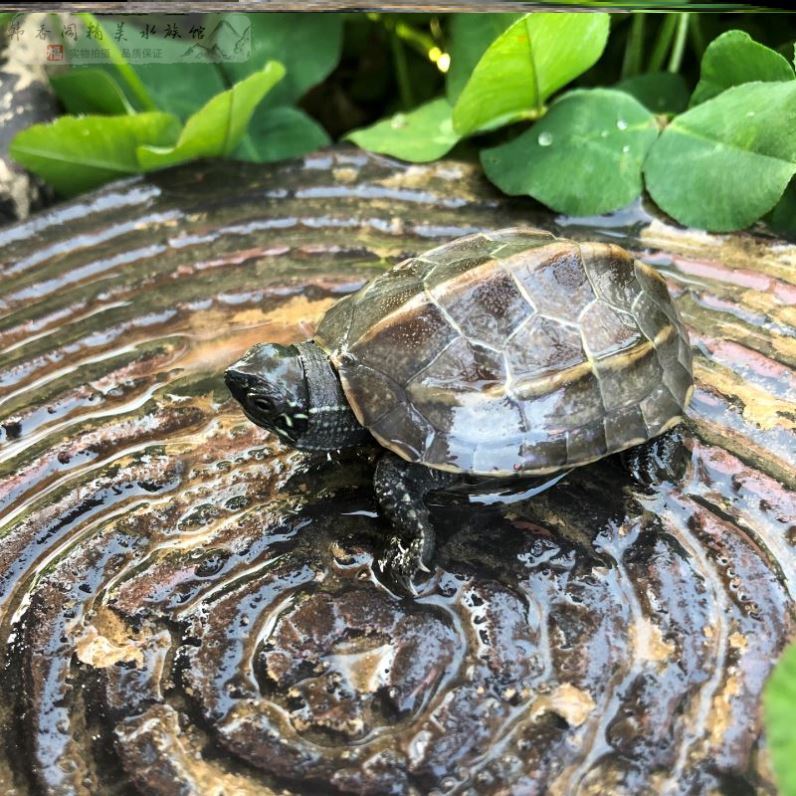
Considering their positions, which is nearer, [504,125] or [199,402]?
[199,402]

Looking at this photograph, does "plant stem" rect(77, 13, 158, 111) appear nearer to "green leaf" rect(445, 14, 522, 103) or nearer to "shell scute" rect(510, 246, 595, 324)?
"green leaf" rect(445, 14, 522, 103)

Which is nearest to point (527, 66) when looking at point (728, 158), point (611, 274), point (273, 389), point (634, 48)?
point (728, 158)

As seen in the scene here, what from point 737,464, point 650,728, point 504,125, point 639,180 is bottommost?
point 650,728

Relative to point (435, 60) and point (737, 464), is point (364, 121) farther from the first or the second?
point (737, 464)

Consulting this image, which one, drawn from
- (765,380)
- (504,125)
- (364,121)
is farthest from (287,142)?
(765,380)

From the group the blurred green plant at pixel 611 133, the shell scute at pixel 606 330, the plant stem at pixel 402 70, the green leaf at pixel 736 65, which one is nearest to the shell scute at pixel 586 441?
the shell scute at pixel 606 330

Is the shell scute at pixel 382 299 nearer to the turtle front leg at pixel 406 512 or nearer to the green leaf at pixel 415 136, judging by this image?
the turtle front leg at pixel 406 512

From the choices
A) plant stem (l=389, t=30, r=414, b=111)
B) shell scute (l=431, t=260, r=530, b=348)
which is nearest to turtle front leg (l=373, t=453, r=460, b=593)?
shell scute (l=431, t=260, r=530, b=348)
